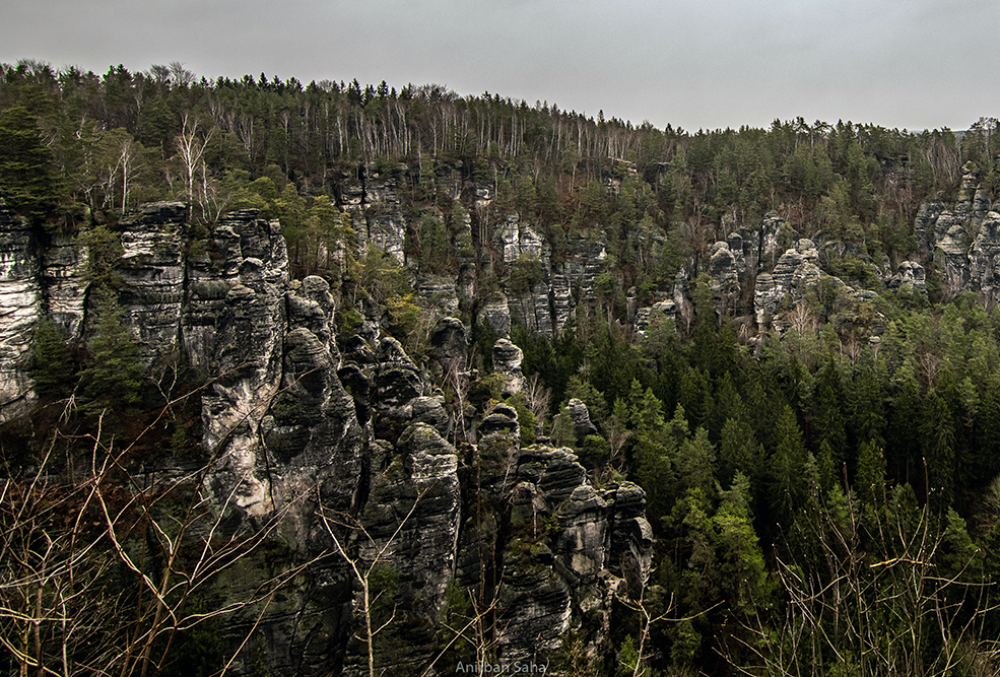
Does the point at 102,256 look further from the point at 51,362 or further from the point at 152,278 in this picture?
the point at 51,362

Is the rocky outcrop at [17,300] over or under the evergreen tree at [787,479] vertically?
over

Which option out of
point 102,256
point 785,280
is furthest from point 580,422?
point 785,280

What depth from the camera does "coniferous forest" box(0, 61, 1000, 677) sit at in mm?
7031

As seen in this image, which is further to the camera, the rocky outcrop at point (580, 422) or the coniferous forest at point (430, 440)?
the rocky outcrop at point (580, 422)

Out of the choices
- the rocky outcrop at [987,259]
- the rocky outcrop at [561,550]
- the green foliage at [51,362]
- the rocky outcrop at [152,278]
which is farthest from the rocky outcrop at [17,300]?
the rocky outcrop at [987,259]

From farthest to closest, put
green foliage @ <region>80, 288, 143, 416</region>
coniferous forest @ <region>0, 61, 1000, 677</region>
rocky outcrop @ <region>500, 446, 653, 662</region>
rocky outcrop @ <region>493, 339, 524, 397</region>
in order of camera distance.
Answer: rocky outcrop @ <region>493, 339, 524, 397</region> < green foliage @ <region>80, 288, 143, 416</region> < rocky outcrop @ <region>500, 446, 653, 662</region> < coniferous forest @ <region>0, 61, 1000, 677</region>

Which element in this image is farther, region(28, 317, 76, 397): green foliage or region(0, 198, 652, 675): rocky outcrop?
region(28, 317, 76, 397): green foliage

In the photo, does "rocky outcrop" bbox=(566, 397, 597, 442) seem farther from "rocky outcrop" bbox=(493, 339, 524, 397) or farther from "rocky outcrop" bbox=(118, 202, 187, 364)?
"rocky outcrop" bbox=(118, 202, 187, 364)

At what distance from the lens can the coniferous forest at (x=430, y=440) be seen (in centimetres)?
703

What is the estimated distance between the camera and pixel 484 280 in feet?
212

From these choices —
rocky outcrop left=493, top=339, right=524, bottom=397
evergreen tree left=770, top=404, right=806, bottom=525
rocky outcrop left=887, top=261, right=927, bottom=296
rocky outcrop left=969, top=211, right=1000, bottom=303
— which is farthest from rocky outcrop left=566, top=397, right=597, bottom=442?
rocky outcrop left=969, top=211, right=1000, bottom=303

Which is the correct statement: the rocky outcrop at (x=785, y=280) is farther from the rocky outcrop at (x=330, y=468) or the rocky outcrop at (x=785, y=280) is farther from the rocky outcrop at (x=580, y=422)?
the rocky outcrop at (x=330, y=468)

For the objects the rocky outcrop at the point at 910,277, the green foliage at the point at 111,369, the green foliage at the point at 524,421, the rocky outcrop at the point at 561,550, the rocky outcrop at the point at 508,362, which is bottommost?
the rocky outcrop at the point at 561,550

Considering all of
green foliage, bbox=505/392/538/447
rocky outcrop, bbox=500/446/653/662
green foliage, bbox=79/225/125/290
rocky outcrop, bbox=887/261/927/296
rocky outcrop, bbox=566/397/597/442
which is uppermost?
green foliage, bbox=79/225/125/290
